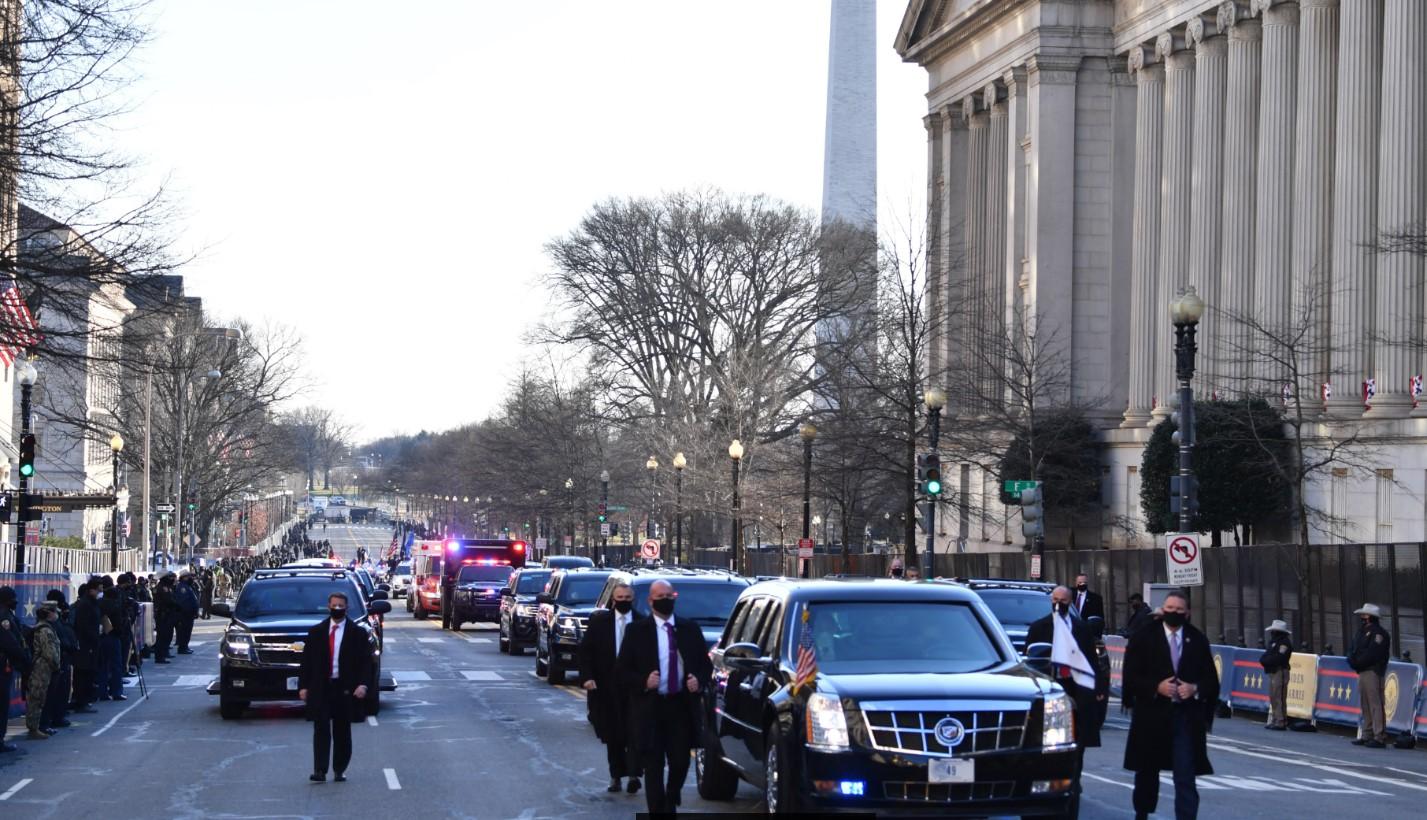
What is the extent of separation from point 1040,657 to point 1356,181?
114ft

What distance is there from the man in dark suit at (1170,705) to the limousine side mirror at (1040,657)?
25.7 inches

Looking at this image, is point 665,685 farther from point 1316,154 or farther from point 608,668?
point 1316,154

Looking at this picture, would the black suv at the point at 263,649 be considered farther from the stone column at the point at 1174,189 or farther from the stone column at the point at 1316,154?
the stone column at the point at 1174,189

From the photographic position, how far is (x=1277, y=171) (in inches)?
1982

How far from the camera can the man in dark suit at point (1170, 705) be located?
13.8 metres

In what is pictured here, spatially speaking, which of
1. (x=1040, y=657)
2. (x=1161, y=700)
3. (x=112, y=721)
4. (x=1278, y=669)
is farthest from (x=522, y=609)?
(x=1161, y=700)

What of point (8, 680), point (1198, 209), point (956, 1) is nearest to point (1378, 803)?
point (8, 680)

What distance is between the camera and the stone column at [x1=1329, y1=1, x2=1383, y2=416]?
46.0 metres

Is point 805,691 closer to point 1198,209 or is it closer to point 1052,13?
point 1198,209

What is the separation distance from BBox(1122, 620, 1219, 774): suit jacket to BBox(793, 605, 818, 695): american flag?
2379 mm

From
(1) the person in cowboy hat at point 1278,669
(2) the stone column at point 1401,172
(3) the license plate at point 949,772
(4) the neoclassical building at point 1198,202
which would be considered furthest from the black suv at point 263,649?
(2) the stone column at point 1401,172

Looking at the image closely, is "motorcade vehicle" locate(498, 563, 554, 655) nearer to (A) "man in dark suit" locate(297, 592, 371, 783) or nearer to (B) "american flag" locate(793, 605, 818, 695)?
(A) "man in dark suit" locate(297, 592, 371, 783)

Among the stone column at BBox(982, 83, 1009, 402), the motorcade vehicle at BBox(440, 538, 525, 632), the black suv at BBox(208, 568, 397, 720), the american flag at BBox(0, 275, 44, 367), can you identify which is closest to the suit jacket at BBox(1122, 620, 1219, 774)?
the black suv at BBox(208, 568, 397, 720)

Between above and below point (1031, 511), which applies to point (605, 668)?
below
